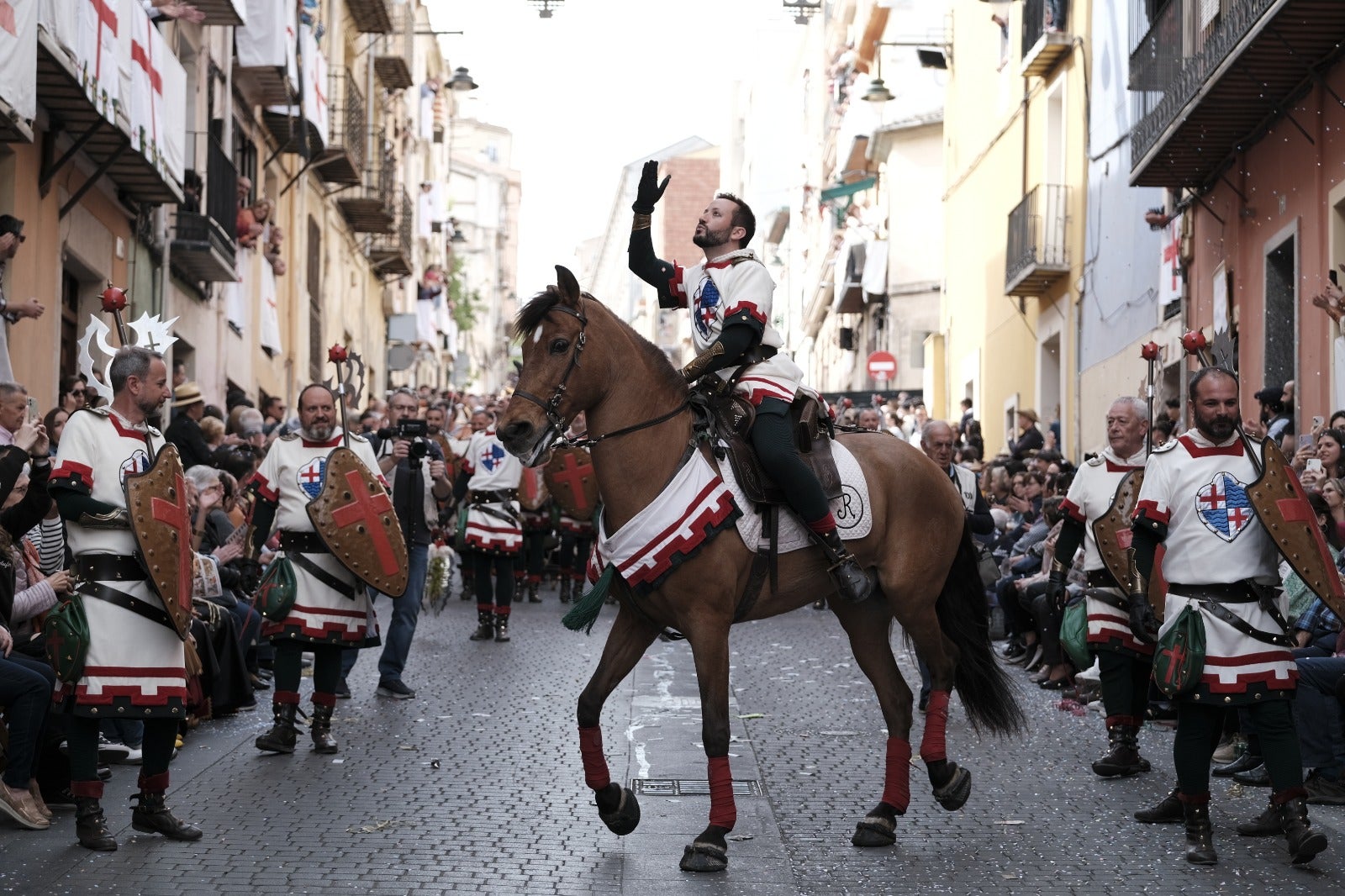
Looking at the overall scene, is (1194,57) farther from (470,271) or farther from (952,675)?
(470,271)

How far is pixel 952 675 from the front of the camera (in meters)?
8.67

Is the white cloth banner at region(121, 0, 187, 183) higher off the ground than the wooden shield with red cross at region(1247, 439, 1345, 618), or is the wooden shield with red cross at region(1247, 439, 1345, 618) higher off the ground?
the white cloth banner at region(121, 0, 187, 183)

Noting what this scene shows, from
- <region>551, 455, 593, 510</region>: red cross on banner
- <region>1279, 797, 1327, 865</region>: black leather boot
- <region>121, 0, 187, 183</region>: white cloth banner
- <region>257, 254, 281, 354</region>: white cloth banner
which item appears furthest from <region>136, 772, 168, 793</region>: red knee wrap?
<region>257, 254, 281, 354</region>: white cloth banner

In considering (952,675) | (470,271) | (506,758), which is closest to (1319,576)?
(952,675)

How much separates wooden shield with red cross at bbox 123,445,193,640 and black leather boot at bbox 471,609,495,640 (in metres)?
8.38

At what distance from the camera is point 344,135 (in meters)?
33.2

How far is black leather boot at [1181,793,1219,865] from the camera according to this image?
7277 millimetres

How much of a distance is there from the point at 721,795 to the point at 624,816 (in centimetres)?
44

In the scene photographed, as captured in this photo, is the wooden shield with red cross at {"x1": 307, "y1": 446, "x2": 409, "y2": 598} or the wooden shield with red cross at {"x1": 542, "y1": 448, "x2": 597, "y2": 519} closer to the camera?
the wooden shield with red cross at {"x1": 307, "y1": 446, "x2": 409, "y2": 598}

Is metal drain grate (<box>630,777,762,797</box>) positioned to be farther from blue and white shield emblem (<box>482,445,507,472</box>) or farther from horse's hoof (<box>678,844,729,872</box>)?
blue and white shield emblem (<box>482,445,507,472</box>)

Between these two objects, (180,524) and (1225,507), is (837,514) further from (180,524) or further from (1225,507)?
(180,524)

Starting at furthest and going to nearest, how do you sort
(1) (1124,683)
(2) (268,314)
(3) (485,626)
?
1. (2) (268,314)
2. (3) (485,626)
3. (1) (1124,683)

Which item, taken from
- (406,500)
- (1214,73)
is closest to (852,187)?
(1214,73)

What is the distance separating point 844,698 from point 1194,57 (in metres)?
8.24
